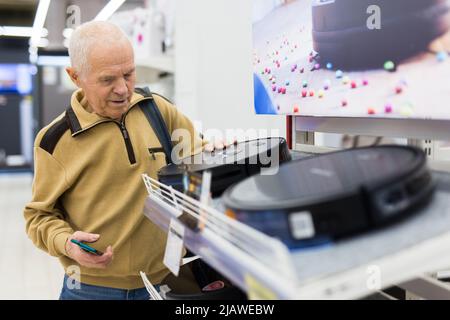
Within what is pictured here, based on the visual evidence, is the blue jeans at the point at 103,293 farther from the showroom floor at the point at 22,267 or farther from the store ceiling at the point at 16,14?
the store ceiling at the point at 16,14

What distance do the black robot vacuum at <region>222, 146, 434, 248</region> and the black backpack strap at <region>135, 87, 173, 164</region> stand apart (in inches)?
30.6

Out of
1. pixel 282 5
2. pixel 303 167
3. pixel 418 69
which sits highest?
pixel 282 5

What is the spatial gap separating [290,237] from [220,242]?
0.11 metres

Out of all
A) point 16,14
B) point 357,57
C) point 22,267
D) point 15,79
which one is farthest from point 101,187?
point 15,79

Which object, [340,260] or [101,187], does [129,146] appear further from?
[340,260]

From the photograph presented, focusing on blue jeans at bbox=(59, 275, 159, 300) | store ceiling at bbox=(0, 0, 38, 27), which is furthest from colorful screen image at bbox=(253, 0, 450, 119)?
store ceiling at bbox=(0, 0, 38, 27)

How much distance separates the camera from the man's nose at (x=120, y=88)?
1.31 m

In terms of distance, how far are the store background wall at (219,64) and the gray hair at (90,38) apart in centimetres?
112

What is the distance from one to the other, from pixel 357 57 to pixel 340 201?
566 mm

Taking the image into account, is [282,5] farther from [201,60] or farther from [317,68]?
[201,60]
